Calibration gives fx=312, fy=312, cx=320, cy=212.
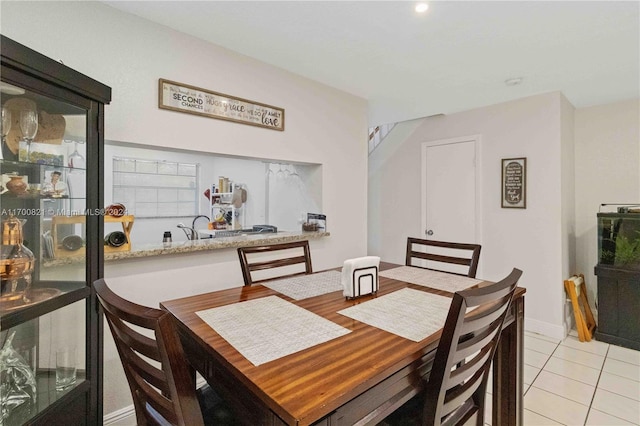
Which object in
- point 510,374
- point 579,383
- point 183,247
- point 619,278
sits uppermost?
point 183,247

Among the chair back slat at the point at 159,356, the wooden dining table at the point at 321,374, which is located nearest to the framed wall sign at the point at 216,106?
the wooden dining table at the point at 321,374

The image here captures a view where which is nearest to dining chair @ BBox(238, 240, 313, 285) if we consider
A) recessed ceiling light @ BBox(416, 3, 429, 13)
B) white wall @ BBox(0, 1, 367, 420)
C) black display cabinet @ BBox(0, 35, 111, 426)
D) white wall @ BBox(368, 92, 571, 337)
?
white wall @ BBox(0, 1, 367, 420)

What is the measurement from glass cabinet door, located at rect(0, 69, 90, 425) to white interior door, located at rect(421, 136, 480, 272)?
351cm

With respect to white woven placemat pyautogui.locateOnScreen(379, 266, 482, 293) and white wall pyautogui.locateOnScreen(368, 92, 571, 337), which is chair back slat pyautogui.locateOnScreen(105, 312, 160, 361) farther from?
white wall pyautogui.locateOnScreen(368, 92, 571, 337)

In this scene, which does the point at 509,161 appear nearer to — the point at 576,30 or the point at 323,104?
the point at 576,30

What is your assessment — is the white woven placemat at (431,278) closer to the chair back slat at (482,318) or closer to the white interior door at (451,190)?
the chair back slat at (482,318)

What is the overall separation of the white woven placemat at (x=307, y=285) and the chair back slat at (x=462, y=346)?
66 centimetres

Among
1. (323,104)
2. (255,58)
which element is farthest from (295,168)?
(255,58)

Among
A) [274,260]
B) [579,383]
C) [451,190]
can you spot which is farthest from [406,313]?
[451,190]

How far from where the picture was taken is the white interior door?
3.57 m

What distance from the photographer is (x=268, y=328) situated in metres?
1.07

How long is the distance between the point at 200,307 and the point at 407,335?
821 mm

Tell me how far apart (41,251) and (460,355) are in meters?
1.66

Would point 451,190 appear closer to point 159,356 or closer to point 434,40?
point 434,40
